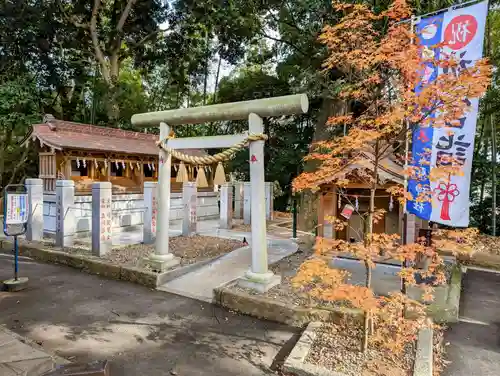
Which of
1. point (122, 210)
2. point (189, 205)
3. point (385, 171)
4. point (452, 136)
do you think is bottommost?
point (122, 210)

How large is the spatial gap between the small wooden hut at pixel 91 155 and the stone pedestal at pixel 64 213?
9.87 ft

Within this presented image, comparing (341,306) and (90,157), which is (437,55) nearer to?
(341,306)

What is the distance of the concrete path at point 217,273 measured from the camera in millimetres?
5980

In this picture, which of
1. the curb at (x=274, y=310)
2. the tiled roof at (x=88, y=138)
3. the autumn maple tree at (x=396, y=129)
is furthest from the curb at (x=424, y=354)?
the tiled roof at (x=88, y=138)

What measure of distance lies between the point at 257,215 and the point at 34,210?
24.2 ft

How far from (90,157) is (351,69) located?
1022 centimetres

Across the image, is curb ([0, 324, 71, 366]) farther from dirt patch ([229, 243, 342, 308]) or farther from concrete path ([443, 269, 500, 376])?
concrete path ([443, 269, 500, 376])

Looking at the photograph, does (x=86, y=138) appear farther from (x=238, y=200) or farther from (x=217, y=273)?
(x=217, y=273)

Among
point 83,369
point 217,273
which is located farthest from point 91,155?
point 83,369

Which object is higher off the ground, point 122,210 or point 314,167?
point 314,167

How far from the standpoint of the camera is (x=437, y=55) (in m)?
4.91

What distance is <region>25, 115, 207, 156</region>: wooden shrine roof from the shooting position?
36.4 feet

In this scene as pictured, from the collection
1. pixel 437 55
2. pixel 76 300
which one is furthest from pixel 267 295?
pixel 437 55

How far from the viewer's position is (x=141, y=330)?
4492 millimetres
